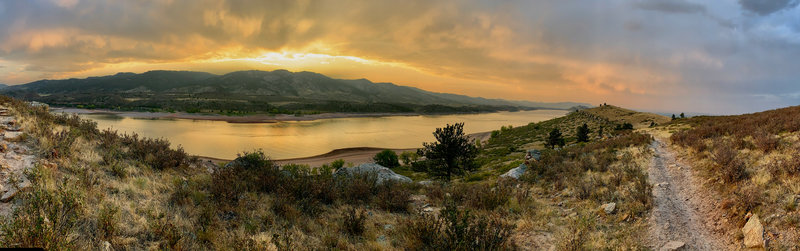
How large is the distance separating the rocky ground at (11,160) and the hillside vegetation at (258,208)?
0.49ft

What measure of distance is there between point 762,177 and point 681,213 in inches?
87.0

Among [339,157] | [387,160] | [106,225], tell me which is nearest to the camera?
[106,225]

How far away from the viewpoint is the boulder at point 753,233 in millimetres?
4797

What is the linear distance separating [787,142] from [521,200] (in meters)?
9.30

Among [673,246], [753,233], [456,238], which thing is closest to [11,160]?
[456,238]

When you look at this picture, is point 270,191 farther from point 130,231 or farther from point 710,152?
point 710,152

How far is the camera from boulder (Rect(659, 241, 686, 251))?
5.20 m

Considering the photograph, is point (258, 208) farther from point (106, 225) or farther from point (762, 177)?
point (762, 177)

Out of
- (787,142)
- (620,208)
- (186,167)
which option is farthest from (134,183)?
(787,142)

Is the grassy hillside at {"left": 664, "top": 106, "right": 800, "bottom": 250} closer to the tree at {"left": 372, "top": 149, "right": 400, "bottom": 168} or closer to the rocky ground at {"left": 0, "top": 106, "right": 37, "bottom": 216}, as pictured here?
the rocky ground at {"left": 0, "top": 106, "right": 37, "bottom": 216}

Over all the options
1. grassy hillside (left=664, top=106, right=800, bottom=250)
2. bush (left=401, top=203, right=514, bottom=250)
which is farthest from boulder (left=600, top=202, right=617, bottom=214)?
bush (left=401, top=203, right=514, bottom=250)

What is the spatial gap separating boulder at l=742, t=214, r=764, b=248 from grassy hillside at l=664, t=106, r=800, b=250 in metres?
0.15

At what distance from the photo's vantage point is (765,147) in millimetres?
8477

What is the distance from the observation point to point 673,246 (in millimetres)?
5262
